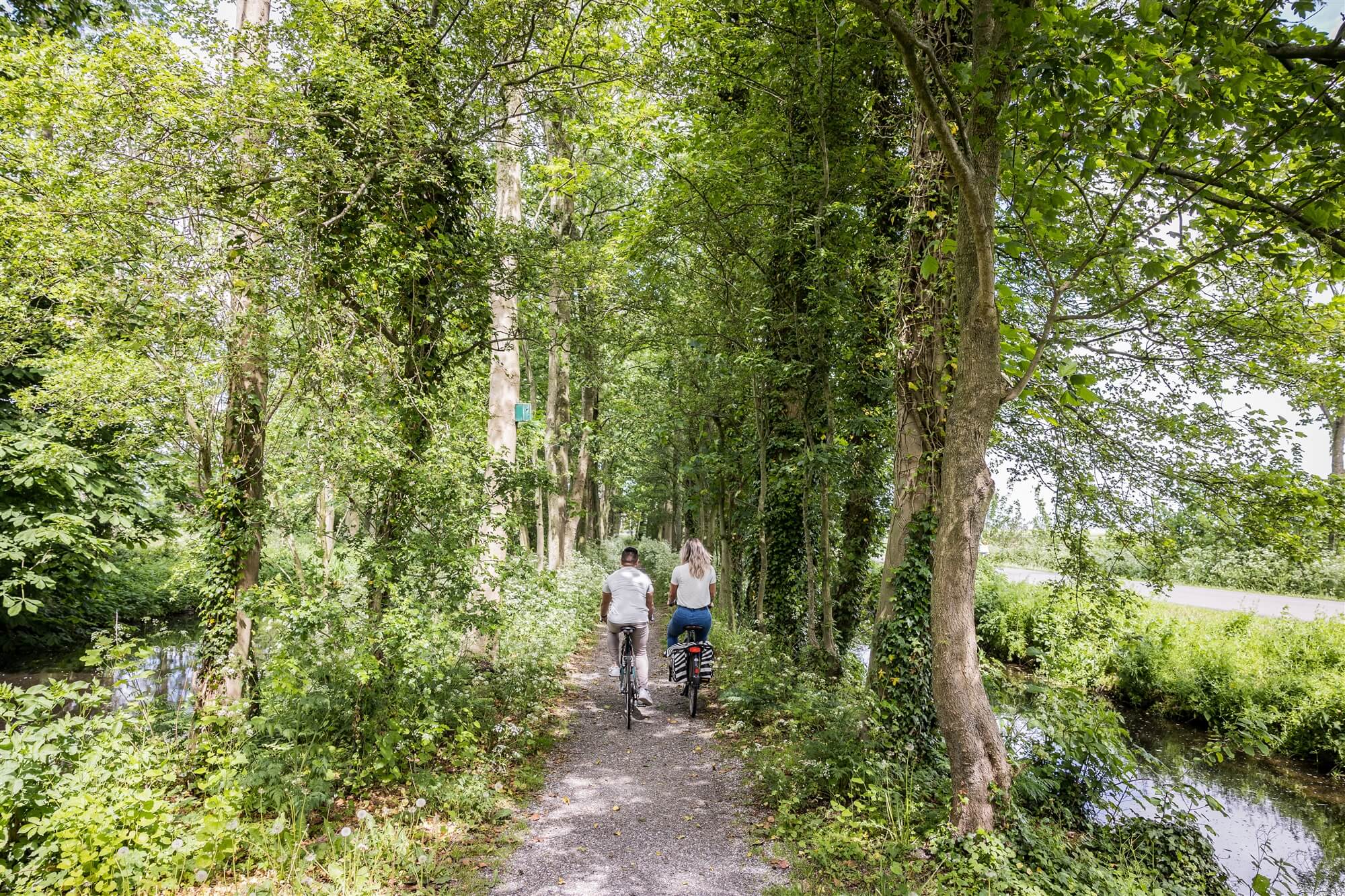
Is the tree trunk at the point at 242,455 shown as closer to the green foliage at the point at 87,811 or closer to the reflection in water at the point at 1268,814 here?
the green foliage at the point at 87,811

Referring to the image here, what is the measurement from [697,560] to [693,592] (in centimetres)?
39

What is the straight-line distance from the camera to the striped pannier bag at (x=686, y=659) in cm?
809

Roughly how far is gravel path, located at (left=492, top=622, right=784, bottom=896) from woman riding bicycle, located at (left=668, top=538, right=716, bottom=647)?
1.22 m

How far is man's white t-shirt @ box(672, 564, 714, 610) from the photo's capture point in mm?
8016

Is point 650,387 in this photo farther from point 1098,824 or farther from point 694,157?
A: point 1098,824

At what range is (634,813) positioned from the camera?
540 centimetres

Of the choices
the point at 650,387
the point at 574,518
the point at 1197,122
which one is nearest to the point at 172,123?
the point at 1197,122

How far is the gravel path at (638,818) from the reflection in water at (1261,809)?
2911 millimetres

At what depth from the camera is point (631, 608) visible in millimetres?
7820

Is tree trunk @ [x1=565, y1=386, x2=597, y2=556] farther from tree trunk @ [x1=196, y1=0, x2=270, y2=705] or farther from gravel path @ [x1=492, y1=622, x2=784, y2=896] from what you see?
tree trunk @ [x1=196, y1=0, x2=270, y2=705]

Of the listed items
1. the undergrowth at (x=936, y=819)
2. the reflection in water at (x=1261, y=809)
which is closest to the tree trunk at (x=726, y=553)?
the reflection in water at (x=1261, y=809)

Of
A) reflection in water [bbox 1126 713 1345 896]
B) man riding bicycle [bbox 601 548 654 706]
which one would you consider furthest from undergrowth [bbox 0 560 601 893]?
reflection in water [bbox 1126 713 1345 896]

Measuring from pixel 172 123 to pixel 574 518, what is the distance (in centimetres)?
1443

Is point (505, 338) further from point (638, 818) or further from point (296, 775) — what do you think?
point (638, 818)
